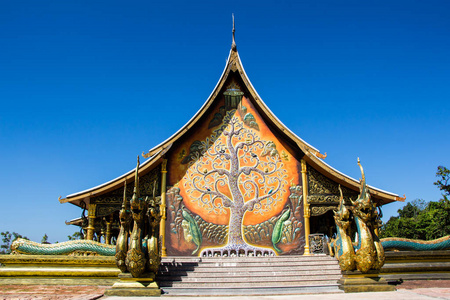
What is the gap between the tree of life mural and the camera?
11.6m

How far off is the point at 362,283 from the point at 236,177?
5208mm

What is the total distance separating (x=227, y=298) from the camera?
6906 mm

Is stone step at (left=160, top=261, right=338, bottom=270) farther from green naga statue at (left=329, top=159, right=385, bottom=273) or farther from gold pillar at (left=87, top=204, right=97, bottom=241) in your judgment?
gold pillar at (left=87, top=204, right=97, bottom=241)

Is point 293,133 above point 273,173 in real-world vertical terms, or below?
above

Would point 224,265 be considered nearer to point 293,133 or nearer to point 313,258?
point 313,258

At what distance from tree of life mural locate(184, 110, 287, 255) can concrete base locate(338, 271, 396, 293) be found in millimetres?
3716

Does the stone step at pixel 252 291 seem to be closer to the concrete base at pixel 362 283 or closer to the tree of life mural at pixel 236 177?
the concrete base at pixel 362 283

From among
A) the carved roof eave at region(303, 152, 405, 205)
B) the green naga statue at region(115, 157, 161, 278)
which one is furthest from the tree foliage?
the green naga statue at region(115, 157, 161, 278)

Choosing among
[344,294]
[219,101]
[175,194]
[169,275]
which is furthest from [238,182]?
[344,294]

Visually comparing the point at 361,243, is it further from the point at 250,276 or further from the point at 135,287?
the point at 135,287

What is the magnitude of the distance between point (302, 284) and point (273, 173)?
14.8 feet

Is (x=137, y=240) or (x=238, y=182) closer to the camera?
(x=137, y=240)

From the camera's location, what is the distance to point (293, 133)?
1215 cm

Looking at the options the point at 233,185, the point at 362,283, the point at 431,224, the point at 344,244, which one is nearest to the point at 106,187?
the point at 233,185
